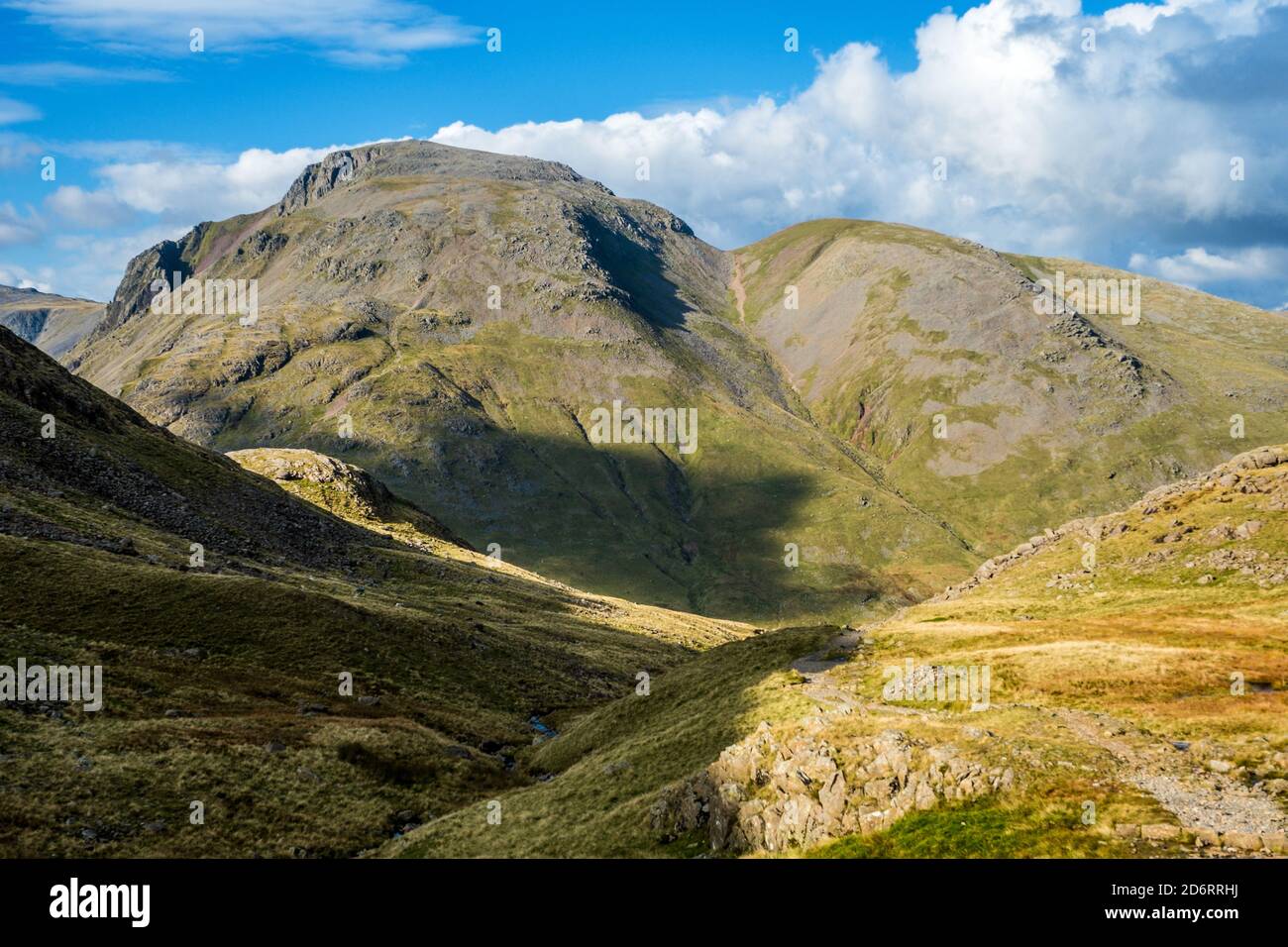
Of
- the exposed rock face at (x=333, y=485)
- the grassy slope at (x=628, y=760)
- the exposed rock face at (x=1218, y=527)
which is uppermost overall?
the exposed rock face at (x=333, y=485)

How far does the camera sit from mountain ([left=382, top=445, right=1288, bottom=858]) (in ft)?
103

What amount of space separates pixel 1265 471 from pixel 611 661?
240 ft

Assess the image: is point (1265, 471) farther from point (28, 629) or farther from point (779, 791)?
point (28, 629)

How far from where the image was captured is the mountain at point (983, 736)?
1237 inches

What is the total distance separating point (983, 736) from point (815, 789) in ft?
29.8

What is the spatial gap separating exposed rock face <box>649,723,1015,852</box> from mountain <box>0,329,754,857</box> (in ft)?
A: 70.8

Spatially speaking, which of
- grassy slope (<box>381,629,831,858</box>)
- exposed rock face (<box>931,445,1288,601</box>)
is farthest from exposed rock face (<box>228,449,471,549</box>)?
exposed rock face (<box>931,445,1288,601</box>)

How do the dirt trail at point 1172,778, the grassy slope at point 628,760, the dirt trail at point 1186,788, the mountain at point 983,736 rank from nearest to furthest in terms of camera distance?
the dirt trail at point 1186,788 < the dirt trail at point 1172,778 < the mountain at point 983,736 < the grassy slope at point 628,760

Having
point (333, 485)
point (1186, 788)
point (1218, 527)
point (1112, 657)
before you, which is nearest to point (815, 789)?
point (1186, 788)

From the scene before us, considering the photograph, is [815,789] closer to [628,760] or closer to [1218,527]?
[628,760]

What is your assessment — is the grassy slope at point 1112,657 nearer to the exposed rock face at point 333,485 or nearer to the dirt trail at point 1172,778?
the dirt trail at point 1172,778

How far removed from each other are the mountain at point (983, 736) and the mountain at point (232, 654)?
8.76 m

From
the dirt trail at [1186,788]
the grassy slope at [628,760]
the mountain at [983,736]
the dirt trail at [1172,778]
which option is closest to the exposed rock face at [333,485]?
the grassy slope at [628,760]

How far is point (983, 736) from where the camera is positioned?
38.3 metres
